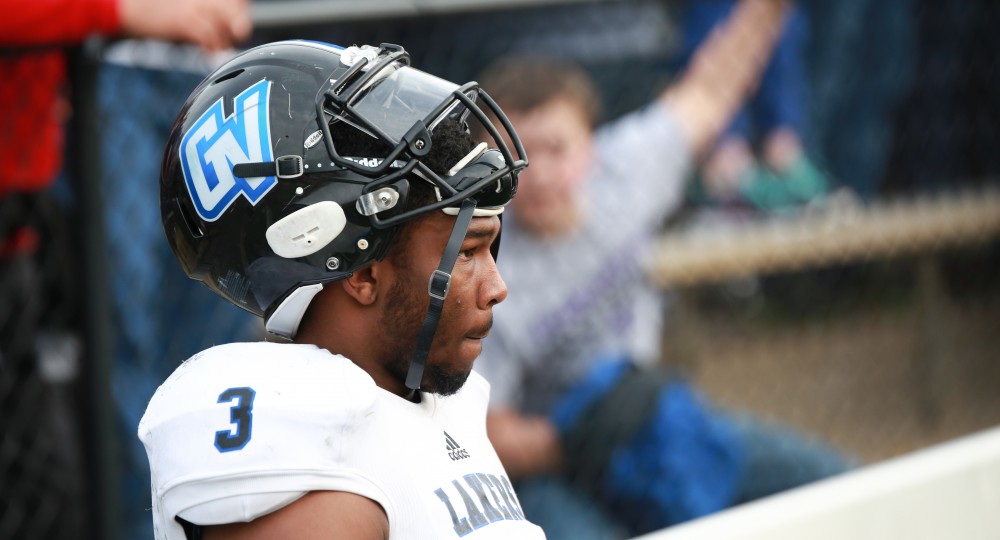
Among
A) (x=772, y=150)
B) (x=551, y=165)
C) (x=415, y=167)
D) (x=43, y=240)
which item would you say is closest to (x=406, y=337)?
(x=415, y=167)

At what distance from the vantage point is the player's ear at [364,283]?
154cm

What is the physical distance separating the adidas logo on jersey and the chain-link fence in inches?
53.8

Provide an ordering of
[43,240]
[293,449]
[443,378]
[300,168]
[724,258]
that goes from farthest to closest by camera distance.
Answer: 1. [724,258]
2. [43,240]
3. [443,378]
4. [300,168]
5. [293,449]

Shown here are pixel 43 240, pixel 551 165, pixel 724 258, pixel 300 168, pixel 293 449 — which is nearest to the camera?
pixel 293 449

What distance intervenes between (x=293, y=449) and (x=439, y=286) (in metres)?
0.28

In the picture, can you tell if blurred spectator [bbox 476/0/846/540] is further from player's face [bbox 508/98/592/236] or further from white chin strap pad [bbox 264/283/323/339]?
white chin strap pad [bbox 264/283/323/339]

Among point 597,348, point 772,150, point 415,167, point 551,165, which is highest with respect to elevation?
point 415,167

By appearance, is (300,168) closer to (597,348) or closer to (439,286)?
(439,286)

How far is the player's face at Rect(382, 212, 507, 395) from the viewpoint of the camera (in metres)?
1.54

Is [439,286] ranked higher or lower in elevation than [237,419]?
higher

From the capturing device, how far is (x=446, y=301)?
5.05ft

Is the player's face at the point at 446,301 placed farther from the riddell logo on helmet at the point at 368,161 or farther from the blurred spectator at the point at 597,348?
the blurred spectator at the point at 597,348

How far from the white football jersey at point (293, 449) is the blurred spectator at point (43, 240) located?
4.39ft

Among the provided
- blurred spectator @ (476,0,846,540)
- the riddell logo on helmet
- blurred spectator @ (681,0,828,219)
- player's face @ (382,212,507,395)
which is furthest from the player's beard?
blurred spectator @ (681,0,828,219)
